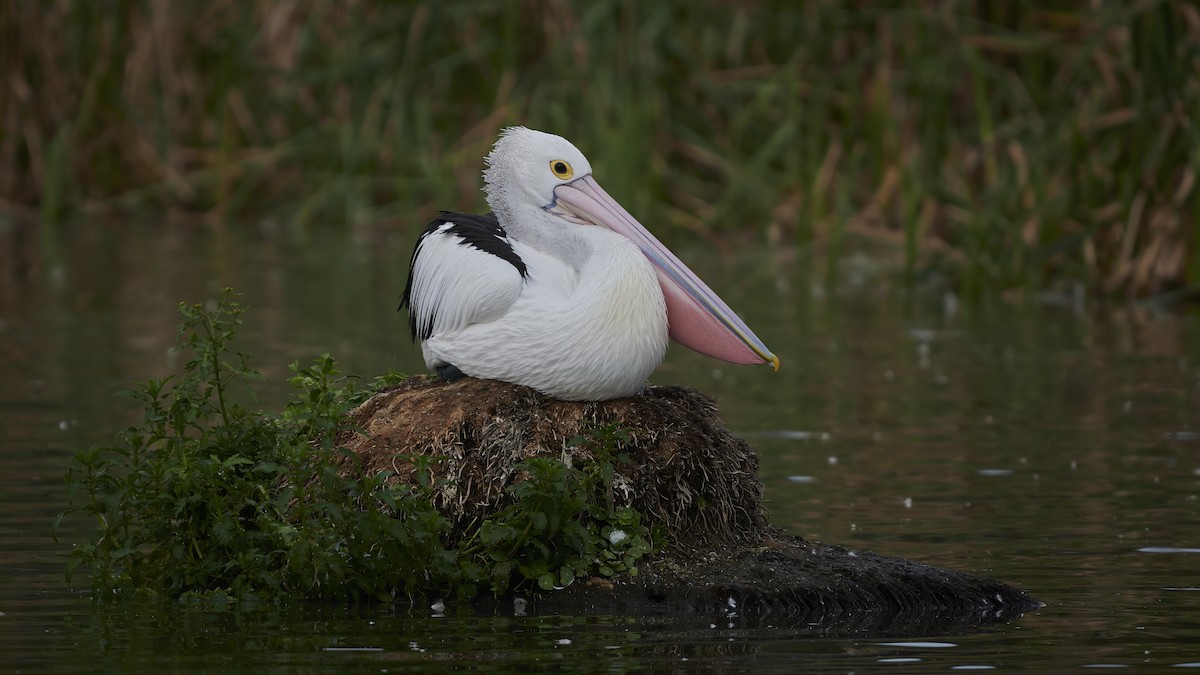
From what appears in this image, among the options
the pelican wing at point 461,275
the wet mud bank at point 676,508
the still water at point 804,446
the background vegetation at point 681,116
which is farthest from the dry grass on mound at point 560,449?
the background vegetation at point 681,116

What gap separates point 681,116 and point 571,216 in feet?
46.7

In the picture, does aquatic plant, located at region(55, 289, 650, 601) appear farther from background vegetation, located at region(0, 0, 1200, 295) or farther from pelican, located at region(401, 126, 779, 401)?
background vegetation, located at region(0, 0, 1200, 295)

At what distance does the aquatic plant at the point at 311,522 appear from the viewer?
6973 millimetres

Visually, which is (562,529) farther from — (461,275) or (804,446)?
(804,446)

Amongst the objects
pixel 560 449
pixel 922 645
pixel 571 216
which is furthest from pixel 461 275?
pixel 922 645

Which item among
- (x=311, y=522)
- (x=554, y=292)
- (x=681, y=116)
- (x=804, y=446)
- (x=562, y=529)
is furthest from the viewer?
(x=681, y=116)

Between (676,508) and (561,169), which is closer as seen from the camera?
(676,508)

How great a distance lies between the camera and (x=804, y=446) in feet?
36.0

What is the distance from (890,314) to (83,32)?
37.1 ft

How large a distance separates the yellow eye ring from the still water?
175cm

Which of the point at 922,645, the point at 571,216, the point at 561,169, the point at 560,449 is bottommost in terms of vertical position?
the point at 922,645

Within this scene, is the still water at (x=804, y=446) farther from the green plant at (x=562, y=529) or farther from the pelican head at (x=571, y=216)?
the pelican head at (x=571, y=216)

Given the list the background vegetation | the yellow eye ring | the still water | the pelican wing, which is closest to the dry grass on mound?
the pelican wing

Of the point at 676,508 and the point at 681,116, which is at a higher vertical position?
the point at 681,116
